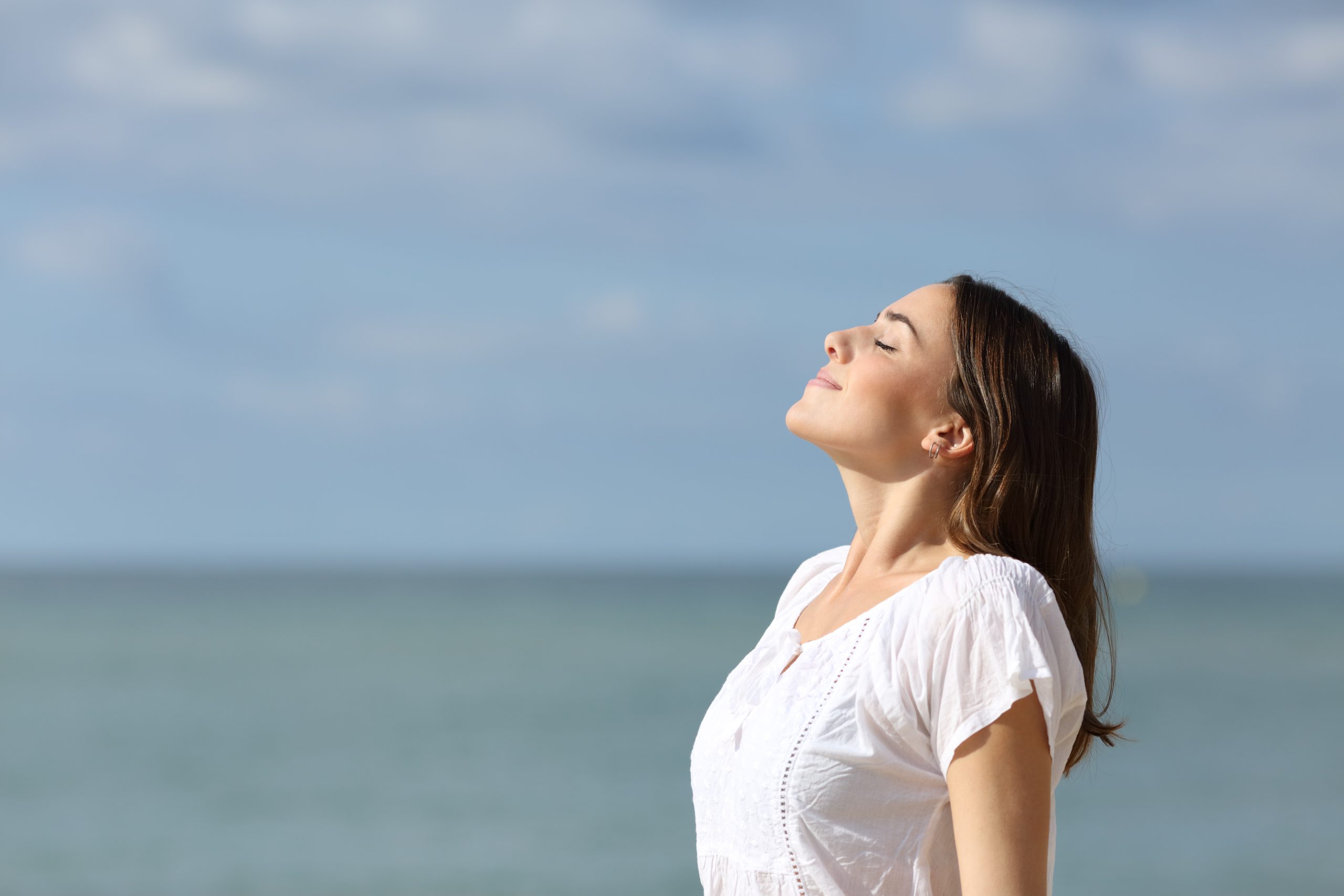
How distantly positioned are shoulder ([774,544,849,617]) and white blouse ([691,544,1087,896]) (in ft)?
1.95

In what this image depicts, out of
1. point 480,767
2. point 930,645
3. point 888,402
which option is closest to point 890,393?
point 888,402

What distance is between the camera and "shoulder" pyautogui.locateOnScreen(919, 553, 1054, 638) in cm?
206

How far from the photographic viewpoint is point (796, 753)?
7.03 ft

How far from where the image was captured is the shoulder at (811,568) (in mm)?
2869

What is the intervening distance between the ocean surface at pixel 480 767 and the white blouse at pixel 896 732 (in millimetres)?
1781

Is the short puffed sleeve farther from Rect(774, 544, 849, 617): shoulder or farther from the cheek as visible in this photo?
Rect(774, 544, 849, 617): shoulder

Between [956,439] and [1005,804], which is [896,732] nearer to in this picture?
[1005,804]

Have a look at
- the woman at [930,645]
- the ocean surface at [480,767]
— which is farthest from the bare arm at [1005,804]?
the ocean surface at [480,767]

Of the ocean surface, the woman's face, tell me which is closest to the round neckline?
the woman's face

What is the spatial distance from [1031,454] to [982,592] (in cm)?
39

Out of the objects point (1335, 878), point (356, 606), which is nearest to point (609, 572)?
point (356, 606)

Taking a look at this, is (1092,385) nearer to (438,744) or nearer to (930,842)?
(930,842)

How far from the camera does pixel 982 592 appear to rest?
2.08 m

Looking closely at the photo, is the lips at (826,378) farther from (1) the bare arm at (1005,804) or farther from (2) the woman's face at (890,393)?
(1) the bare arm at (1005,804)
